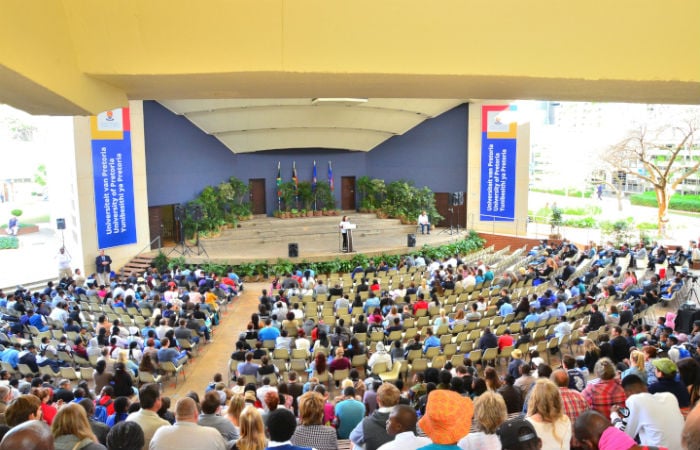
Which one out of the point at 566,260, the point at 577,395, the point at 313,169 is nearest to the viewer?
the point at 577,395

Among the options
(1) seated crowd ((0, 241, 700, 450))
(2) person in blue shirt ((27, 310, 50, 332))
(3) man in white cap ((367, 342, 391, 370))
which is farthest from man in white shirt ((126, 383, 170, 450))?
(2) person in blue shirt ((27, 310, 50, 332))

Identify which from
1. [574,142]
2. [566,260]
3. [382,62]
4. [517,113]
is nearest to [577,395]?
[382,62]

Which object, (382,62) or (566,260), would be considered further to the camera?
(566,260)

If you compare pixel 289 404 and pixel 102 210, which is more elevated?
pixel 102 210

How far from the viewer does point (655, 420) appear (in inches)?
144

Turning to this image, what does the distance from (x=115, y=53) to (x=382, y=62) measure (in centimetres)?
99

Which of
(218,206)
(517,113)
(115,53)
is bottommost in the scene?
(218,206)

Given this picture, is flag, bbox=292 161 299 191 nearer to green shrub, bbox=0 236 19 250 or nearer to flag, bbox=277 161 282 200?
flag, bbox=277 161 282 200

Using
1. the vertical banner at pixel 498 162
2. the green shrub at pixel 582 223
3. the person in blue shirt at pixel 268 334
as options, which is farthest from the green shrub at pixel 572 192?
the person in blue shirt at pixel 268 334

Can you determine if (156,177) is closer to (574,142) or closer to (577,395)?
(577,395)

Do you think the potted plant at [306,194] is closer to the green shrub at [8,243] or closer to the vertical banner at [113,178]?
the vertical banner at [113,178]

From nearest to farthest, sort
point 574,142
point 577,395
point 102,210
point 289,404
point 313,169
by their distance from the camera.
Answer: point 577,395 → point 289,404 → point 102,210 → point 313,169 → point 574,142

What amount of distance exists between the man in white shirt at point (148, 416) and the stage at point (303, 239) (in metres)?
14.7

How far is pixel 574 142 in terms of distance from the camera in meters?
32.2
